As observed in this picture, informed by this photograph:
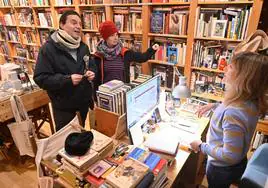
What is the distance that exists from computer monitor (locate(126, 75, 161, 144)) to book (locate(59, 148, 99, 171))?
0.29m

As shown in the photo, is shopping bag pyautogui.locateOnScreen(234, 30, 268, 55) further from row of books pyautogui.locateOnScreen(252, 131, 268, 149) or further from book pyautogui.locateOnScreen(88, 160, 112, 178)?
row of books pyautogui.locateOnScreen(252, 131, 268, 149)

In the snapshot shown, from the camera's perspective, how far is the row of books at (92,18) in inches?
122

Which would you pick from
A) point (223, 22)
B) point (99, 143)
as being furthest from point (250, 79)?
point (223, 22)

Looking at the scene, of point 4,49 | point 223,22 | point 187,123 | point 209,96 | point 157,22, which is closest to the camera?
point 187,123

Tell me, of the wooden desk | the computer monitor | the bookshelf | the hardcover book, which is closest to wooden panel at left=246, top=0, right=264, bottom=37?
the bookshelf

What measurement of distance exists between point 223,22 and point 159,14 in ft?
2.64

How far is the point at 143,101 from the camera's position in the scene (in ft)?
4.37

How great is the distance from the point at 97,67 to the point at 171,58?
3.63ft

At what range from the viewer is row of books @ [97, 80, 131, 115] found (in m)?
1.32

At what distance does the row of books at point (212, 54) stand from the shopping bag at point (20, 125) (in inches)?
80.1

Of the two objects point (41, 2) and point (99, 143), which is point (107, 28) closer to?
point (99, 143)

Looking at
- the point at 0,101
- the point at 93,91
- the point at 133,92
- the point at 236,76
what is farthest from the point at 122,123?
the point at 0,101

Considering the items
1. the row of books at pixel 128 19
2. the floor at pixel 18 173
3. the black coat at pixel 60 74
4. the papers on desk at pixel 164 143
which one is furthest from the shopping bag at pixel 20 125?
the row of books at pixel 128 19

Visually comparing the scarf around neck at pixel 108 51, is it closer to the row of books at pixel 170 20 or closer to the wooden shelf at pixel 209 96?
the row of books at pixel 170 20
